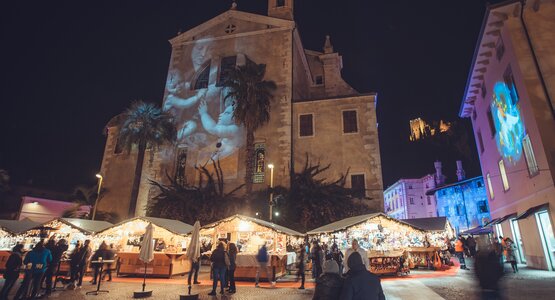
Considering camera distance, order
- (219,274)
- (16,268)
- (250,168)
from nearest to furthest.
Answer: (16,268) → (219,274) → (250,168)

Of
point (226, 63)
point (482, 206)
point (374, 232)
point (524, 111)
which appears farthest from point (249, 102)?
point (482, 206)

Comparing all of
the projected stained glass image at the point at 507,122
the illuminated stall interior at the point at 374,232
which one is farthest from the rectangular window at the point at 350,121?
the illuminated stall interior at the point at 374,232

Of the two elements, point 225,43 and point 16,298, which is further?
point 225,43

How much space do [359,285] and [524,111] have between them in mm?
14639

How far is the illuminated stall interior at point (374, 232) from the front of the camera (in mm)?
14562

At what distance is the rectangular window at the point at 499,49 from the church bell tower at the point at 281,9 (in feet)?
59.0

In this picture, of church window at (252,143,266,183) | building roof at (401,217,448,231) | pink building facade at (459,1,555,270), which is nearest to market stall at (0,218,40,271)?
church window at (252,143,266,183)

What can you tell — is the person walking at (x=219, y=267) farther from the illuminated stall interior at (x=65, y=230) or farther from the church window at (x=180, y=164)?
the church window at (x=180, y=164)

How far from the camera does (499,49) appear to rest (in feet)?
53.6

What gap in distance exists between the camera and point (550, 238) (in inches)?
514

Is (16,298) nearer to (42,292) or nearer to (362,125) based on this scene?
(42,292)

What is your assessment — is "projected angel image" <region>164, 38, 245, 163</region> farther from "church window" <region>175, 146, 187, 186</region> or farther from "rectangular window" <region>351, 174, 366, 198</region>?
"rectangular window" <region>351, 174, 366, 198</region>

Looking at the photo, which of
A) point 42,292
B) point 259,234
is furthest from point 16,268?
point 259,234

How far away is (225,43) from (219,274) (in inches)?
Answer: 934
